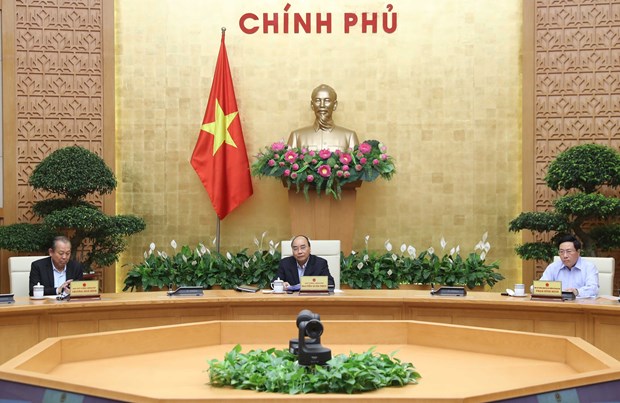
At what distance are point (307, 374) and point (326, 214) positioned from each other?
16.3 feet

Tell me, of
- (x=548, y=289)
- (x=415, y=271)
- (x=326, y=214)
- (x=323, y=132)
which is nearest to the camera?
(x=548, y=289)

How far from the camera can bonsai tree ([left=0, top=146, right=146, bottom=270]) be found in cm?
704

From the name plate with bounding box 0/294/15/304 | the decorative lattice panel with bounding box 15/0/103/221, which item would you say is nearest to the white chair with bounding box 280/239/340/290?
the name plate with bounding box 0/294/15/304

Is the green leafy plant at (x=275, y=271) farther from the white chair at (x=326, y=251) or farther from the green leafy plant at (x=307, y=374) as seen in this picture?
the green leafy plant at (x=307, y=374)

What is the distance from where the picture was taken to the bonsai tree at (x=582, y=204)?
6.87 m

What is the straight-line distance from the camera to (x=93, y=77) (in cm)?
810

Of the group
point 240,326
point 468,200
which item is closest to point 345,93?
point 468,200

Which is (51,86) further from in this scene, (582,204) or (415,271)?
(582,204)

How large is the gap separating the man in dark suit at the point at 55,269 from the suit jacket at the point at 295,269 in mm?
1446

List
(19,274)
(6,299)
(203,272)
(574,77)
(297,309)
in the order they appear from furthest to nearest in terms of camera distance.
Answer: (574,77), (203,272), (19,274), (297,309), (6,299)

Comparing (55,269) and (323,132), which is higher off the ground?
(323,132)

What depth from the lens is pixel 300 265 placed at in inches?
240

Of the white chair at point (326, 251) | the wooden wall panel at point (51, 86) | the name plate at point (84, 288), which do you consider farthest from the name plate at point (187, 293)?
the wooden wall panel at point (51, 86)

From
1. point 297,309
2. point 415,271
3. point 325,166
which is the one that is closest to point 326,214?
point 325,166
